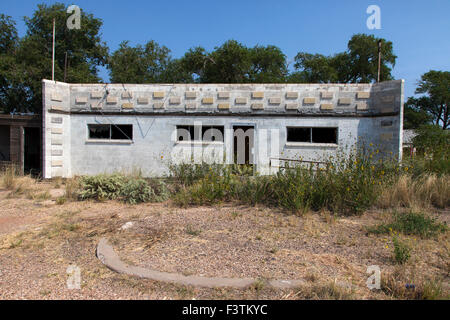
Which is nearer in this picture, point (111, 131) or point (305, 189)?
point (305, 189)

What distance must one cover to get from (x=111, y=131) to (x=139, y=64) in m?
24.4

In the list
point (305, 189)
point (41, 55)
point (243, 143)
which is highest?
point (41, 55)

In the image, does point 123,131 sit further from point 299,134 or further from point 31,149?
point 299,134

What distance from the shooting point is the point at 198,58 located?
109 ft

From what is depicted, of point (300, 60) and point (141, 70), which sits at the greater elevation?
point (300, 60)

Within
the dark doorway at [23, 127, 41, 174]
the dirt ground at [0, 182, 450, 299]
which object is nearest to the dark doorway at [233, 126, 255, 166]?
the dirt ground at [0, 182, 450, 299]

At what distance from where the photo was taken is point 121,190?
8.32 metres

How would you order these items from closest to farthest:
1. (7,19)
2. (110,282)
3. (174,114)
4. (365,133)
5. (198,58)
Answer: (110,282), (365,133), (174,114), (7,19), (198,58)

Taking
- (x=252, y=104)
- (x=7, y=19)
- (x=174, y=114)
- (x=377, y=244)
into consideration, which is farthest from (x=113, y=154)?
(x=7, y=19)

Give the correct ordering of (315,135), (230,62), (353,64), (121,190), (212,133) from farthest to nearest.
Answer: (353,64) < (230,62) < (212,133) < (315,135) < (121,190)

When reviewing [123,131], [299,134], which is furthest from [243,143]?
[123,131]

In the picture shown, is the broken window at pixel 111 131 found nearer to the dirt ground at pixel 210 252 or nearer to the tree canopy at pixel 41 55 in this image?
the dirt ground at pixel 210 252
